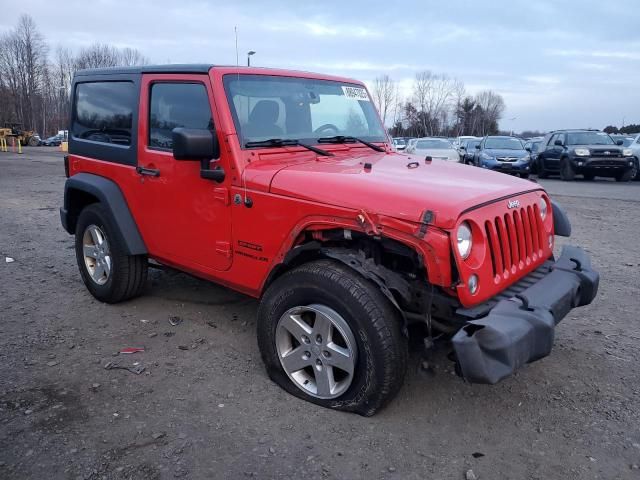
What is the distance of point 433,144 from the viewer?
61.0ft

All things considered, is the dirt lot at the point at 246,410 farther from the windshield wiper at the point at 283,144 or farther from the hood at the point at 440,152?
the hood at the point at 440,152

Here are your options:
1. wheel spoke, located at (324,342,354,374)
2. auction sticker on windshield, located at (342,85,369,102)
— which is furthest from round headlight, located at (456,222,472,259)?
auction sticker on windshield, located at (342,85,369,102)

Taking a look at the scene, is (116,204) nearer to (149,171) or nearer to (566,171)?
(149,171)

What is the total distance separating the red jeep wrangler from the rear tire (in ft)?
50.4

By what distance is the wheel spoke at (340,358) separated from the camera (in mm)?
3057

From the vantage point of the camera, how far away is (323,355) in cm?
318

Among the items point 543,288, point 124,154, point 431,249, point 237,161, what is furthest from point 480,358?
point 124,154

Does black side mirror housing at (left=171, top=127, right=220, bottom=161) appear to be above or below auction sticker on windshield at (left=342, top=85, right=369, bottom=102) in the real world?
below

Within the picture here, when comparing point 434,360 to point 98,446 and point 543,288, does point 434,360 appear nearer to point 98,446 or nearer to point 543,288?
point 543,288

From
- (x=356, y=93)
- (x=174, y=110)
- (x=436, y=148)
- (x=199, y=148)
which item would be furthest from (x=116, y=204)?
(x=436, y=148)

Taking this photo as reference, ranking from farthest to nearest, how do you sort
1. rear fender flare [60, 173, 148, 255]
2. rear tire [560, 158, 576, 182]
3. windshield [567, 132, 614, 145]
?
windshield [567, 132, 614, 145] → rear tire [560, 158, 576, 182] → rear fender flare [60, 173, 148, 255]

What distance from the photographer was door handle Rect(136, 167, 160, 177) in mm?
4141

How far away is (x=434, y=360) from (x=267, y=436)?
1.48m

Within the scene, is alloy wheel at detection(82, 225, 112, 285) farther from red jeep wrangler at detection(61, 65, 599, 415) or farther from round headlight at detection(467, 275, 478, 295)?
round headlight at detection(467, 275, 478, 295)
